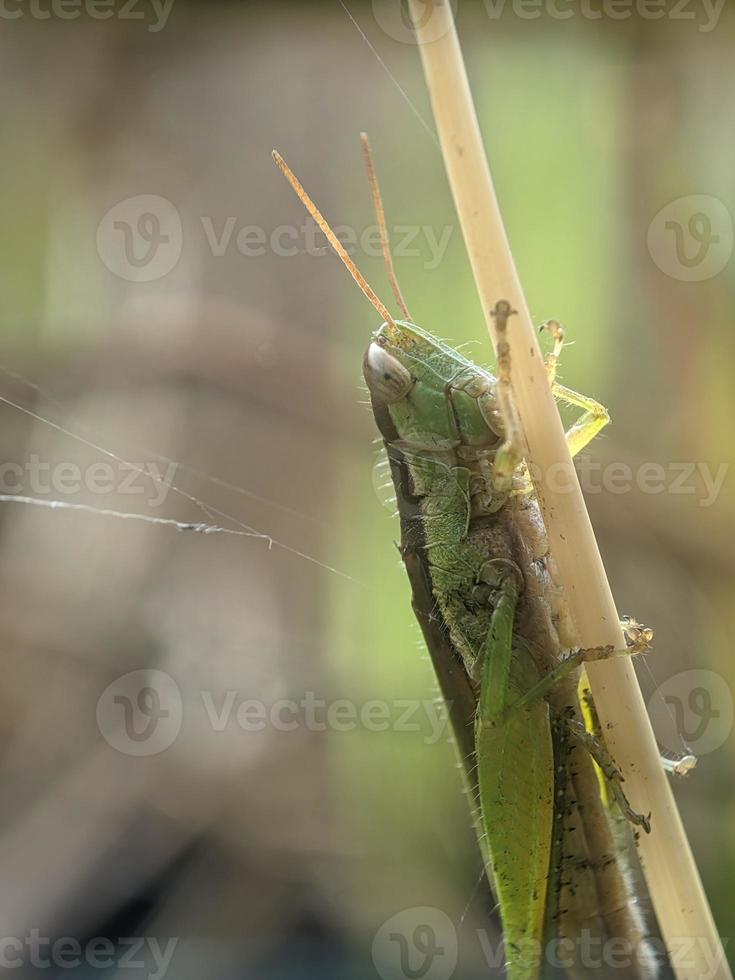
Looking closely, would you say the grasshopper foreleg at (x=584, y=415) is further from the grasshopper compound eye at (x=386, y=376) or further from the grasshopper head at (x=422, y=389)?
the grasshopper compound eye at (x=386, y=376)

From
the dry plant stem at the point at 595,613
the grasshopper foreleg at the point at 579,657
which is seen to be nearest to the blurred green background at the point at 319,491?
the grasshopper foreleg at the point at 579,657

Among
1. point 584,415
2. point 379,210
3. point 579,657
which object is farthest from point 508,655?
point 379,210

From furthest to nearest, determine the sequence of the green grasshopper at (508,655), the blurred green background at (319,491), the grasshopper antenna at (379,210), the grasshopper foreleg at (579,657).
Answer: the blurred green background at (319,491) < the green grasshopper at (508,655) < the grasshopper foreleg at (579,657) < the grasshopper antenna at (379,210)

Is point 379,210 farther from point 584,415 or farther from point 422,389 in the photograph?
point 584,415

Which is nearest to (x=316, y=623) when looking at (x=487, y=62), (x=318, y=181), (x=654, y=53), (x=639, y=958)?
(x=639, y=958)

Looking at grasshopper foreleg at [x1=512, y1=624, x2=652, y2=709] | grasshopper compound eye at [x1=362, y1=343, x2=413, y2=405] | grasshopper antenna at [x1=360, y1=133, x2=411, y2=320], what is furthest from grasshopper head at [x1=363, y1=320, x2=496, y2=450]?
grasshopper foreleg at [x1=512, y1=624, x2=652, y2=709]

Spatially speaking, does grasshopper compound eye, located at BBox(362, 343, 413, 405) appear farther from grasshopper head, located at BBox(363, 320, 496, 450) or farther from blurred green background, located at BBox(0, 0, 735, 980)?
blurred green background, located at BBox(0, 0, 735, 980)

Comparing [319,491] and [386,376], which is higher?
[319,491]
